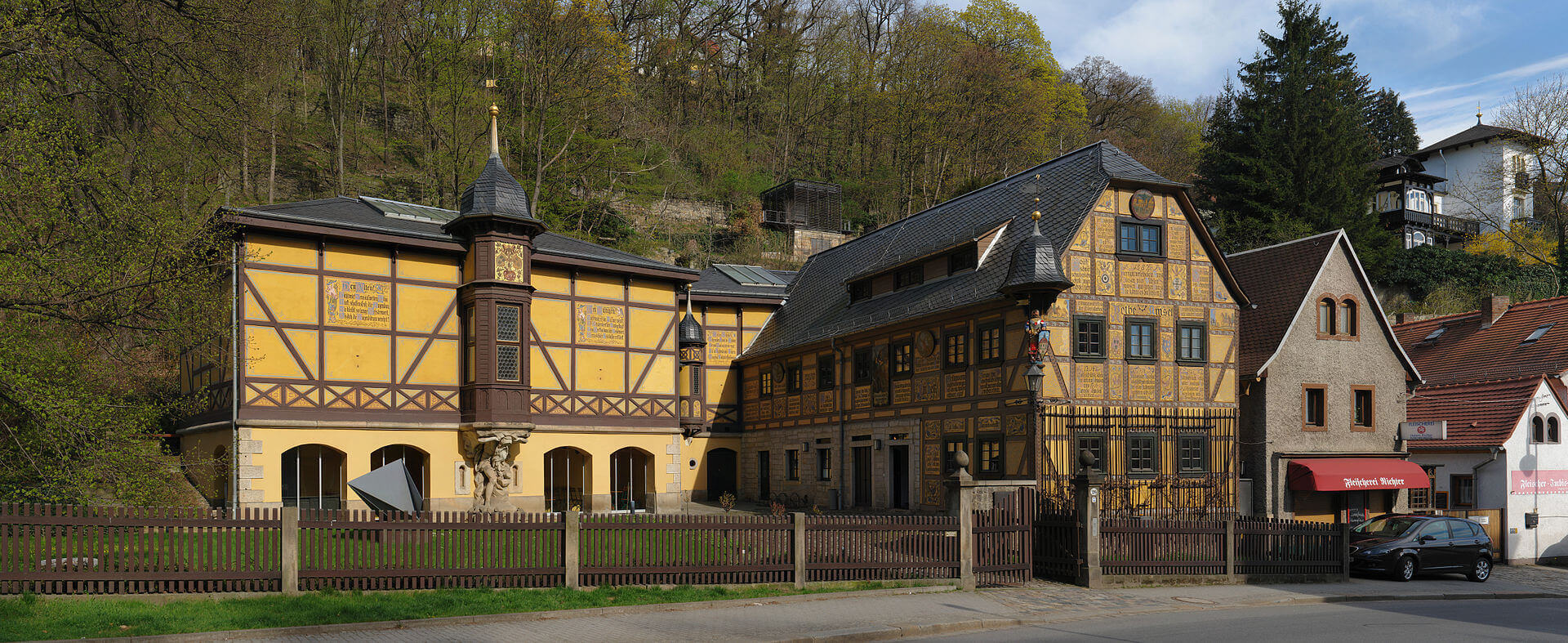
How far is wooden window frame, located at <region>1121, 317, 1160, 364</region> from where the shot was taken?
26.3m

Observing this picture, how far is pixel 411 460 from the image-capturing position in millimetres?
27641

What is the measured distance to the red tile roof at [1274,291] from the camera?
29.1m

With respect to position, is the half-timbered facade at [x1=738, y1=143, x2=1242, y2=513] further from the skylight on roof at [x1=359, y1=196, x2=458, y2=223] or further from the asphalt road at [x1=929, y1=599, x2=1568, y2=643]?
the skylight on roof at [x1=359, y1=196, x2=458, y2=223]

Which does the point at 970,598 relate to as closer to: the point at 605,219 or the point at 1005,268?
the point at 1005,268

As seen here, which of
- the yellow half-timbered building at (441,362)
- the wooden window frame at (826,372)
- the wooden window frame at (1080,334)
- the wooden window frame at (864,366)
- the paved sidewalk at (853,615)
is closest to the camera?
the paved sidewalk at (853,615)

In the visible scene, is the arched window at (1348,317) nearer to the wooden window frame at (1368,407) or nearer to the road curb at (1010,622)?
the wooden window frame at (1368,407)

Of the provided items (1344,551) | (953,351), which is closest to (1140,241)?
(953,351)

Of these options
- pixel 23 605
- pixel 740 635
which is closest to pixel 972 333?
pixel 740 635

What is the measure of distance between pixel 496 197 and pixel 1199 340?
16.7 metres

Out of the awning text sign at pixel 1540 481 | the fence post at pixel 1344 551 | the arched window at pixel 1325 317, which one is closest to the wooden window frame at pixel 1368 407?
the arched window at pixel 1325 317

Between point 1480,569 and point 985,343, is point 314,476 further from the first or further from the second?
point 1480,569

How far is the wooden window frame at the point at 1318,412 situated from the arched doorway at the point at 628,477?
665 inches

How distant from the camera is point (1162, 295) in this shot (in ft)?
88.3

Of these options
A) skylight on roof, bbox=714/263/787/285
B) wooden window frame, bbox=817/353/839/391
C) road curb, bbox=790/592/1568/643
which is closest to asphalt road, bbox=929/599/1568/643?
road curb, bbox=790/592/1568/643
